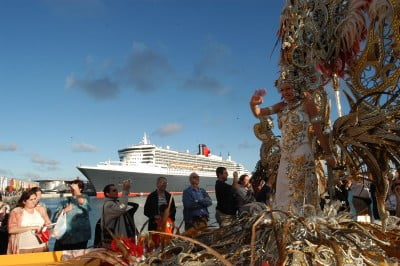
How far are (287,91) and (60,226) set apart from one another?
3432 mm

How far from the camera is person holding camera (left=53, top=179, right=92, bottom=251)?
464 centimetres

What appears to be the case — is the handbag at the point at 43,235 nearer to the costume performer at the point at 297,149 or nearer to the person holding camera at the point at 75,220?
the person holding camera at the point at 75,220

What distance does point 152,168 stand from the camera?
50.8 metres

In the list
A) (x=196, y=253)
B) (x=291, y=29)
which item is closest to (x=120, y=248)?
(x=196, y=253)

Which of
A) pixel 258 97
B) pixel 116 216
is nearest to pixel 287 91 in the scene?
pixel 258 97

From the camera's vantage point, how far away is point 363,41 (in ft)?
7.72

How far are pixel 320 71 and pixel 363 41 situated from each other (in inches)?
11.6

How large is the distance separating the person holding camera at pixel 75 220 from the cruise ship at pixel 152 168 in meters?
40.2

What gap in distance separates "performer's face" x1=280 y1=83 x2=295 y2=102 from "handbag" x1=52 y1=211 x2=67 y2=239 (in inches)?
132

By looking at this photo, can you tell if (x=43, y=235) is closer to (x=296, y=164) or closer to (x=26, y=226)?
(x=26, y=226)

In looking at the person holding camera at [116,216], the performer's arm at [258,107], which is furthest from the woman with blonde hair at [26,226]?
the performer's arm at [258,107]

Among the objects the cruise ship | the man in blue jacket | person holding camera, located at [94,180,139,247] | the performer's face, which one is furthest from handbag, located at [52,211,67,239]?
the cruise ship

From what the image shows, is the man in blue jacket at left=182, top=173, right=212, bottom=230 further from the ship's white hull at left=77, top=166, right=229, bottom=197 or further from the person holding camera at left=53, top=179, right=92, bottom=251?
the ship's white hull at left=77, top=166, right=229, bottom=197

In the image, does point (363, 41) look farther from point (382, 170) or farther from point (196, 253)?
point (196, 253)
